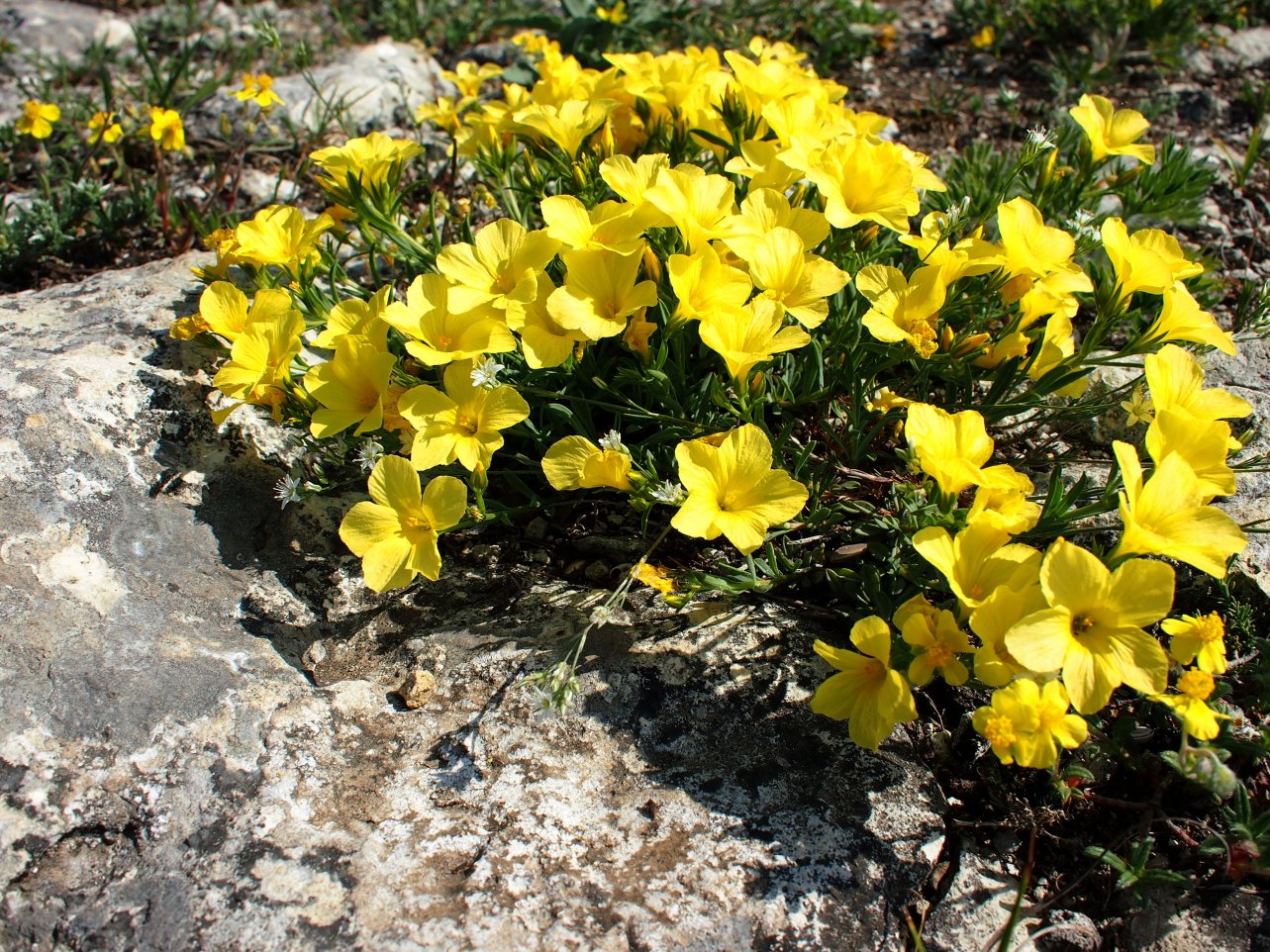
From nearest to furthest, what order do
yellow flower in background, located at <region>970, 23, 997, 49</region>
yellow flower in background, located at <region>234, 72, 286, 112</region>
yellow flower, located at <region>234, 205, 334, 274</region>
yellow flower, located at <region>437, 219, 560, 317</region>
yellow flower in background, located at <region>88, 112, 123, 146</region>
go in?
yellow flower, located at <region>437, 219, 560, 317</region> → yellow flower, located at <region>234, 205, 334, 274</region> → yellow flower in background, located at <region>234, 72, 286, 112</region> → yellow flower in background, located at <region>88, 112, 123, 146</region> → yellow flower in background, located at <region>970, 23, 997, 49</region>

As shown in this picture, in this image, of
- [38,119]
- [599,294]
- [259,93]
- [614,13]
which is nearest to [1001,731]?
[599,294]

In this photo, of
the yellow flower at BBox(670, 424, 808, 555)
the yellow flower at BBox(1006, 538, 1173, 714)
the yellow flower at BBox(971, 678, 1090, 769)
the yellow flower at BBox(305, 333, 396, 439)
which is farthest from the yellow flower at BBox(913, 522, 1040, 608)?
the yellow flower at BBox(305, 333, 396, 439)

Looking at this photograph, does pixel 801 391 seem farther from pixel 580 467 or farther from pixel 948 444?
pixel 580 467

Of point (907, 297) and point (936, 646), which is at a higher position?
point (907, 297)

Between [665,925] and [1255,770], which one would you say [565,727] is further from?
[1255,770]

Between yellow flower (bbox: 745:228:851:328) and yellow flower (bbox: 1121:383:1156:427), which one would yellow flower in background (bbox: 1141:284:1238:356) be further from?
yellow flower (bbox: 745:228:851:328)
